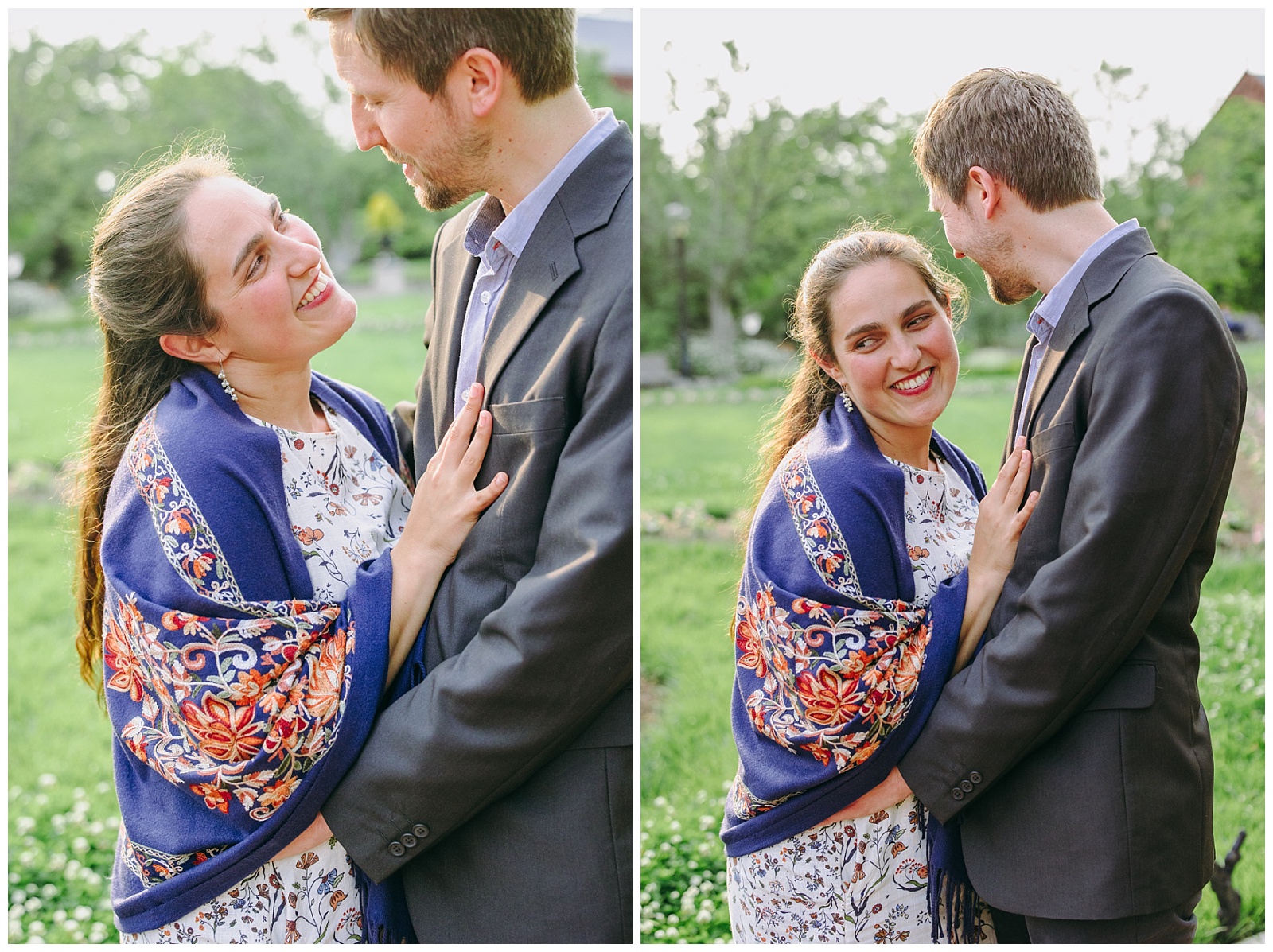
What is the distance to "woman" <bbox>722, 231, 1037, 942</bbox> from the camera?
233 centimetres

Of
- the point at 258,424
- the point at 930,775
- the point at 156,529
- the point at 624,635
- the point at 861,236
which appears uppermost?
the point at 861,236

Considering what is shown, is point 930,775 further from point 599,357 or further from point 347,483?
point 347,483

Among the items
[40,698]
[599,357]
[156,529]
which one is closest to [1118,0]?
[599,357]

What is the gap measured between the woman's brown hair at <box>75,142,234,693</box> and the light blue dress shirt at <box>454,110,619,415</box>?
518 millimetres

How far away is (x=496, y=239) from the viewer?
7.70ft

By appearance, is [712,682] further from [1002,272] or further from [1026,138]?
[1026,138]

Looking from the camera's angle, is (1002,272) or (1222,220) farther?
(1222,220)

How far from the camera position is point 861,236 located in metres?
2.51

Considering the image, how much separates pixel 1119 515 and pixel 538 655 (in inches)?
45.3

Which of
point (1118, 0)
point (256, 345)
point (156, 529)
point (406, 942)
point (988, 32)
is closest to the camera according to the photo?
point (156, 529)

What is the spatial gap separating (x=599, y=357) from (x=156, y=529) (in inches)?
35.8

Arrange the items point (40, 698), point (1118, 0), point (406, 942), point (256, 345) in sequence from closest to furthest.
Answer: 1. point (256, 345)
2. point (406, 942)
3. point (1118, 0)
4. point (40, 698)

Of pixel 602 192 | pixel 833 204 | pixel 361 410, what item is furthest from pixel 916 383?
pixel 833 204

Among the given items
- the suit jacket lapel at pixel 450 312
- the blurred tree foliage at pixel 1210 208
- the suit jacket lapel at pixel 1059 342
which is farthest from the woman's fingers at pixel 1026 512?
the blurred tree foliage at pixel 1210 208
